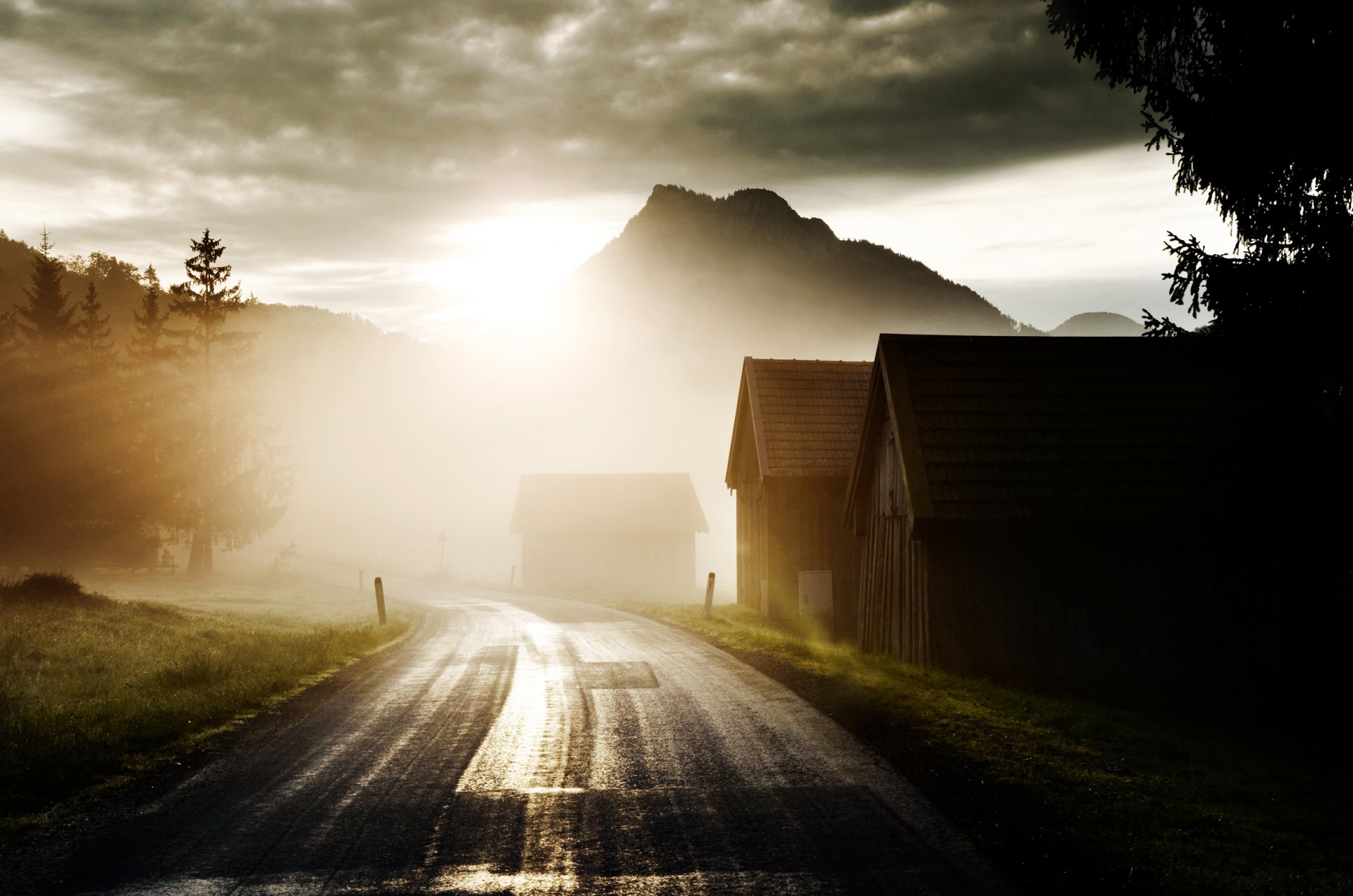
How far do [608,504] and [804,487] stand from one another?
33.5 metres

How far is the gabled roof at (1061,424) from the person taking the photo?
47.8 ft

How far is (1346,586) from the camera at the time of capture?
11.8 meters

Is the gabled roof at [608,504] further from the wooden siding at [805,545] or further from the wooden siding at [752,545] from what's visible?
the wooden siding at [805,545]

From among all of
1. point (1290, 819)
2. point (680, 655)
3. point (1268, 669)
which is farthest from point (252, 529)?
point (1290, 819)

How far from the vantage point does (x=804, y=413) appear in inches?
1050

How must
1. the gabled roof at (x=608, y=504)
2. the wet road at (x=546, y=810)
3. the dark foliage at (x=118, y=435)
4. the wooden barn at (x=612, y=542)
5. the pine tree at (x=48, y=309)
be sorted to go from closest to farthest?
the wet road at (x=546, y=810) → the dark foliage at (x=118, y=435) → the pine tree at (x=48, y=309) → the wooden barn at (x=612, y=542) → the gabled roof at (x=608, y=504)

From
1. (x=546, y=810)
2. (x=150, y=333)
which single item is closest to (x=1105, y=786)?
Answer: (x=546, y=810)

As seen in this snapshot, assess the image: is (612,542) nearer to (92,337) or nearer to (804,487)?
(92,337)

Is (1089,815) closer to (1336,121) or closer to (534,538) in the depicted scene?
(1336,121)

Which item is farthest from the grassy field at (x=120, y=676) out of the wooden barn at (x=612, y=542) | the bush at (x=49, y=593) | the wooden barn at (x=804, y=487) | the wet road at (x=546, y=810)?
the wooden barn at (x=612, y=542)

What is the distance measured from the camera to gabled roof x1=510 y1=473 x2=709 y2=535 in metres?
56.2

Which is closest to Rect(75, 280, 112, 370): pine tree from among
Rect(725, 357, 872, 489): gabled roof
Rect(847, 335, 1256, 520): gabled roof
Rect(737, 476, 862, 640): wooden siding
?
Rect(725, 357, 872, 489): gabled roof

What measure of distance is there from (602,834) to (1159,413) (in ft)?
43.9

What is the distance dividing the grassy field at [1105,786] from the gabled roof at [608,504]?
4306 centimetres
